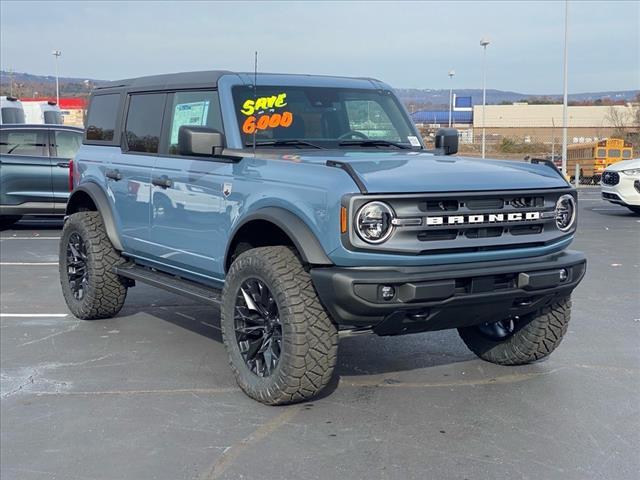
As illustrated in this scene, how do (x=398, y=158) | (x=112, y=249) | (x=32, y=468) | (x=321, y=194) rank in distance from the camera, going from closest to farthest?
(x=32, y=468)
(x=321, y=194)
(x=398, y=158)
(x=112, y=249)

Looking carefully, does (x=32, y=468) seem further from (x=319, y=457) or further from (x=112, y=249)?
(x=112, y=249)

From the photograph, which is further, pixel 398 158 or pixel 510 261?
pixel 398 158

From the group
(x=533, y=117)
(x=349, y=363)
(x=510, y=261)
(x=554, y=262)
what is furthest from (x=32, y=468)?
(x=533, y=117)

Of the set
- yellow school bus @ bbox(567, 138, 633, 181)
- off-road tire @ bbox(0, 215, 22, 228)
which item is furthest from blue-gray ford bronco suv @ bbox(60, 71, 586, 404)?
yellow school bus @ bbox(567, 138, 633, 181)

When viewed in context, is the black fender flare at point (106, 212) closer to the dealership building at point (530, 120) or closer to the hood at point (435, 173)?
the hood at point (435, 173)

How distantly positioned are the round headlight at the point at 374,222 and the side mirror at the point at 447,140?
2.38 m

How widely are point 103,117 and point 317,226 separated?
3713 mm

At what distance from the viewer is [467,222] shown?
453cm

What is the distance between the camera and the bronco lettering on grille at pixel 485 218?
442 cm

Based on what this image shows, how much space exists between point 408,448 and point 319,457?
47 centimetres

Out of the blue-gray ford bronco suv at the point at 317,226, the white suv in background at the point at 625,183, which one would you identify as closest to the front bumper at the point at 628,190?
the white suv in background at the point at 625,183

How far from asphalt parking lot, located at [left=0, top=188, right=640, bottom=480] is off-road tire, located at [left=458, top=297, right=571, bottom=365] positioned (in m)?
0.11

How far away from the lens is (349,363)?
5.79 meters

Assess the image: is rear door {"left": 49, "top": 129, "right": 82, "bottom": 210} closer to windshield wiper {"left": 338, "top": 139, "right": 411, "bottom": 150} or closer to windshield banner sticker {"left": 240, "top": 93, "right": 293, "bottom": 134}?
windshield banner sticker {"left": 240, "top": 93, "right": 293, "bottom": 134}
